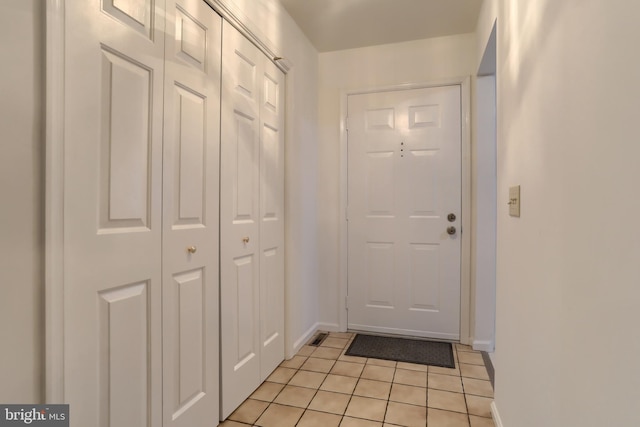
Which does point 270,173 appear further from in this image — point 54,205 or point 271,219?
point 54,205

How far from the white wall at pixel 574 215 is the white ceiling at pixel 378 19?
3.31 ft

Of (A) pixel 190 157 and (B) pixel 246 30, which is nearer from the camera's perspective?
(A) pixel 190 157

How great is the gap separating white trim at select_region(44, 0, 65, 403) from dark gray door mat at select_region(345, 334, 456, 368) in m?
1.96

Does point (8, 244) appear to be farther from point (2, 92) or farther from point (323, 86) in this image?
point (323, 86)

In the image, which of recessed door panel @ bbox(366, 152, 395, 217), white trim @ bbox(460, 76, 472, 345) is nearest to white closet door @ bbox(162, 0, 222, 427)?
recessed door panel @ bbox(366, 152, 395, 217)

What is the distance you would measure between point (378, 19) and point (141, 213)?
217cm

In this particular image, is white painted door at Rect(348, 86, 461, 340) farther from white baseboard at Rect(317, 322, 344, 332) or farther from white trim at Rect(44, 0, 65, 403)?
white trim at Rect(44, 0, 65, 403)

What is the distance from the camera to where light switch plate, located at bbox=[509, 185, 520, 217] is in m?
1.34

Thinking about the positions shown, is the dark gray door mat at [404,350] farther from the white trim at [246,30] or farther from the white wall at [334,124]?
the white trim at [246,30]

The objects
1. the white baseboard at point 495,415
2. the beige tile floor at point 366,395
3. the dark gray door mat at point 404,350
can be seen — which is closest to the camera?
the white baseboard at point 495,415

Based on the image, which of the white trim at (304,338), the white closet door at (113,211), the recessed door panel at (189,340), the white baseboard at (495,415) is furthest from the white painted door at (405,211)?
the white closet door at (113,211)

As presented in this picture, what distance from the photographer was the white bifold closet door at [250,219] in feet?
5.75
